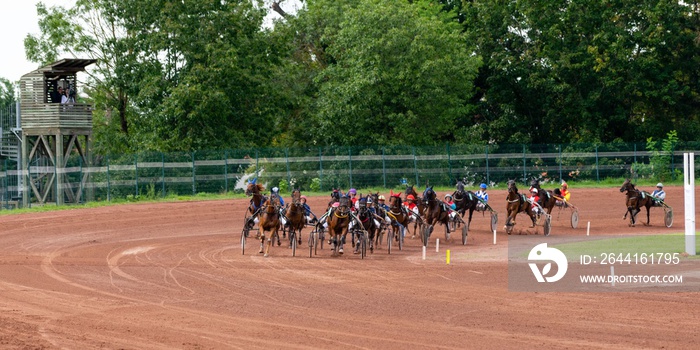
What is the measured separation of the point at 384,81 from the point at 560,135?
12.4 meters

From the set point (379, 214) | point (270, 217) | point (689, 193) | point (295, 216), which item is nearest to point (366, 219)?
point (379, 214)

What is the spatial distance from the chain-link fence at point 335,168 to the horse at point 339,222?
21.2 metres

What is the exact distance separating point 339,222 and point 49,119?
25959mm

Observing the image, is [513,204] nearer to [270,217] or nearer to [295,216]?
[295,216]

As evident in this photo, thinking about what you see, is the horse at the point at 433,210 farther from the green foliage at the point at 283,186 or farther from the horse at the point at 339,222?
the green foliage at the point at 283,186

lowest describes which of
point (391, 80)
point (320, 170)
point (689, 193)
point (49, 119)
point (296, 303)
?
point (296, 303)

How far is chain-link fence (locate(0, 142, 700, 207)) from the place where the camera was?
4434 centimetres

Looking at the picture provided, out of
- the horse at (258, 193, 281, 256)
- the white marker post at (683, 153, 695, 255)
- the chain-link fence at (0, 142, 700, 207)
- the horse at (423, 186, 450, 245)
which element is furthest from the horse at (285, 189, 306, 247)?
the chain-link fence at (0, 142, 700, 207)

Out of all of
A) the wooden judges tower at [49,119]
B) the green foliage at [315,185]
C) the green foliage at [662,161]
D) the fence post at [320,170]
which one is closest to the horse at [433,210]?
the green foliage at [315,185]

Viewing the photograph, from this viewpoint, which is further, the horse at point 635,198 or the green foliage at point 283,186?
the green foliage at point 283,186

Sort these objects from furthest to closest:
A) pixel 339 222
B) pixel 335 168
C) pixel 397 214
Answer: pixel 335 168 → pixel 397 214 → pixel 339 222

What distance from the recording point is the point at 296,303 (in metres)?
17.7

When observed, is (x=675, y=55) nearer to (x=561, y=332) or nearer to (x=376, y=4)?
(x=376, y=4)

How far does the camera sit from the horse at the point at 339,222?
23.7 meters
